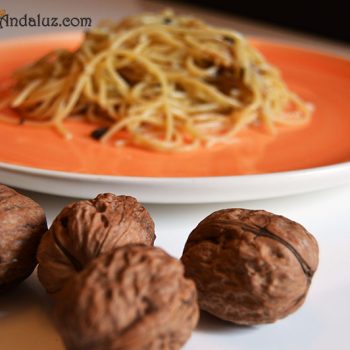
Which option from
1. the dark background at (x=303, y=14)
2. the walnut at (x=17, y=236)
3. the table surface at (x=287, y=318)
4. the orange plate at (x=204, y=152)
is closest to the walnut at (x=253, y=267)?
the table surface at (x=287, y=318)

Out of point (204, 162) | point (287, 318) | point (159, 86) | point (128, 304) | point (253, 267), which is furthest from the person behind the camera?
point (159, 86)

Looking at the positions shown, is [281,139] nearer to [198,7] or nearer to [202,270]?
[202,270]

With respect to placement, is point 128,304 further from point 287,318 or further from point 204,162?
point 204,162

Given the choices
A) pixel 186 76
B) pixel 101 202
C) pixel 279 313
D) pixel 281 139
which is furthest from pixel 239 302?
pixel 186 76

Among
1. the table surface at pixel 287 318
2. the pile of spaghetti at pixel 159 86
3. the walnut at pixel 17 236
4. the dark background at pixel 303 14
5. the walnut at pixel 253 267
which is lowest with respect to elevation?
the dark background at pixel 303 14

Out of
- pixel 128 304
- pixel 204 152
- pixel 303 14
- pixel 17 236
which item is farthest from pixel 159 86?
pixel 303 14

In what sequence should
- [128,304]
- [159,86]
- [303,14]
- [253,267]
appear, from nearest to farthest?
[128,304]
[253,267]
[159,86]
[303,14]

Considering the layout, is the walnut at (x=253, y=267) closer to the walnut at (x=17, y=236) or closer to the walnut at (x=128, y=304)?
the walnut at (x=128, y=304)
